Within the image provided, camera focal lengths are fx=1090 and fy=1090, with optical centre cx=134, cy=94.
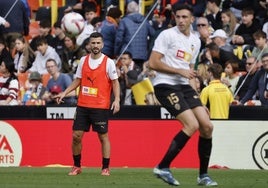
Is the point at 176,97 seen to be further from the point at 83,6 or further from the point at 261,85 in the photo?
the point at 83,6

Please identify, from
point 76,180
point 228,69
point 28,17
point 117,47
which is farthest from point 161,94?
point 28,17

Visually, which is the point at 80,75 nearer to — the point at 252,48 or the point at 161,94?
the point at 161,94

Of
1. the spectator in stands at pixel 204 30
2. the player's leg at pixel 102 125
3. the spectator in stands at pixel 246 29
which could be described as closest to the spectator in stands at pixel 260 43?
the spectator in stands at pixel 246 29

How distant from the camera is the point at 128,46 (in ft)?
74.1

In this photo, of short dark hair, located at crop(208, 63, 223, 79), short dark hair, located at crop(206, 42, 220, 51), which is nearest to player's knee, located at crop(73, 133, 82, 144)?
short dark hair, located at crop(208, 63, 223, 79)

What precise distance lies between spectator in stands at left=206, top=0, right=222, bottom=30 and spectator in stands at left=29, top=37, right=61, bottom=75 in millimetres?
3315

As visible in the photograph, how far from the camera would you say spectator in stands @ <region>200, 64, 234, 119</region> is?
18812 millimetres

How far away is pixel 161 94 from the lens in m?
13.6

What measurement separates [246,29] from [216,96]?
12.2 feet

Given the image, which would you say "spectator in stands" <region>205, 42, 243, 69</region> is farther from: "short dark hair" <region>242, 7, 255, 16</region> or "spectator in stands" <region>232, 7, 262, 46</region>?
"short dark hair" <region>242, 7, 255, 16</region>

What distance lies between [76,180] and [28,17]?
33.7 ft

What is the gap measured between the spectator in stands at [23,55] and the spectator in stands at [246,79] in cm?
515

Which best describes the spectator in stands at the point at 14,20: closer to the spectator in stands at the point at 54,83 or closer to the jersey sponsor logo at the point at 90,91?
the spectator in stands at the point at 54,83

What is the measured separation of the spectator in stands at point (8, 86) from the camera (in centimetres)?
2142
